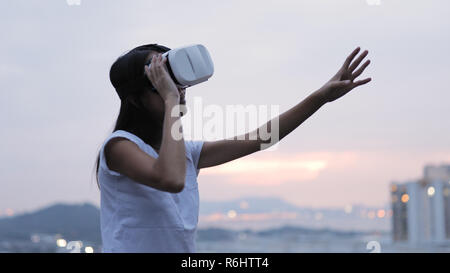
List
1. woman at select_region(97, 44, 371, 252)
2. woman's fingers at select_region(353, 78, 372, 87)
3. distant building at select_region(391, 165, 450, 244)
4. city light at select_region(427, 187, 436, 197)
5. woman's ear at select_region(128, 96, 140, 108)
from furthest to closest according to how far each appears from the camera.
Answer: city light at select_region(427, 187, 436, 197) → distant building at select_region(391, 165, 450, 244) → woman's fingers at select_region(353, 78, 372, 87) → woman's ear at select_region(128, 96, 140, 108) → woman at select_region(97, 44, 371, 252)

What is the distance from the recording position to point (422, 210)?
40.9m

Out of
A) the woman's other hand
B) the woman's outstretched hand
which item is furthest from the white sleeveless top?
the woman's outstretched hand

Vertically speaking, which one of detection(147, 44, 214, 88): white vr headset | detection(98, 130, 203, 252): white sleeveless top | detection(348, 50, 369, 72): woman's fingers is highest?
detection(348, 50, 369, 72): woman's fingers

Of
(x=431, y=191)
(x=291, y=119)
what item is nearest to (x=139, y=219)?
(x=291, y=119)

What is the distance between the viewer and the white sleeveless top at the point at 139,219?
44.2 inches

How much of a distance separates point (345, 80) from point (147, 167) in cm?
54

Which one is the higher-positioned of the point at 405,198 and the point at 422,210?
the point at 405,198

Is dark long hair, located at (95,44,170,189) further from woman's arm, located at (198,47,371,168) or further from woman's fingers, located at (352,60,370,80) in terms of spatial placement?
woman's fingers, located at (352,60,370,80)

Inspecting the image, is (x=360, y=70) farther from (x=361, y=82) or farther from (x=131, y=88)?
(x=131, y=88)

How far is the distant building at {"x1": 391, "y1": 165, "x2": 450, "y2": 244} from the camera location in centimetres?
3801

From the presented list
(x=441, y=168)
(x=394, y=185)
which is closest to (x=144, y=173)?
(x=394, y=185)

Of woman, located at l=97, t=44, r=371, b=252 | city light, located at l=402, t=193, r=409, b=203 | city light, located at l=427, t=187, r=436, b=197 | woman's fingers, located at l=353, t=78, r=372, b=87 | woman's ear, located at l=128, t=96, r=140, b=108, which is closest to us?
woman, located at l=97, t=44, r=371, b=252

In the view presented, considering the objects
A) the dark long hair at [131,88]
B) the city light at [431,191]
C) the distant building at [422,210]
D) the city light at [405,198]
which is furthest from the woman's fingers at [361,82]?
the city light at [405,198]
